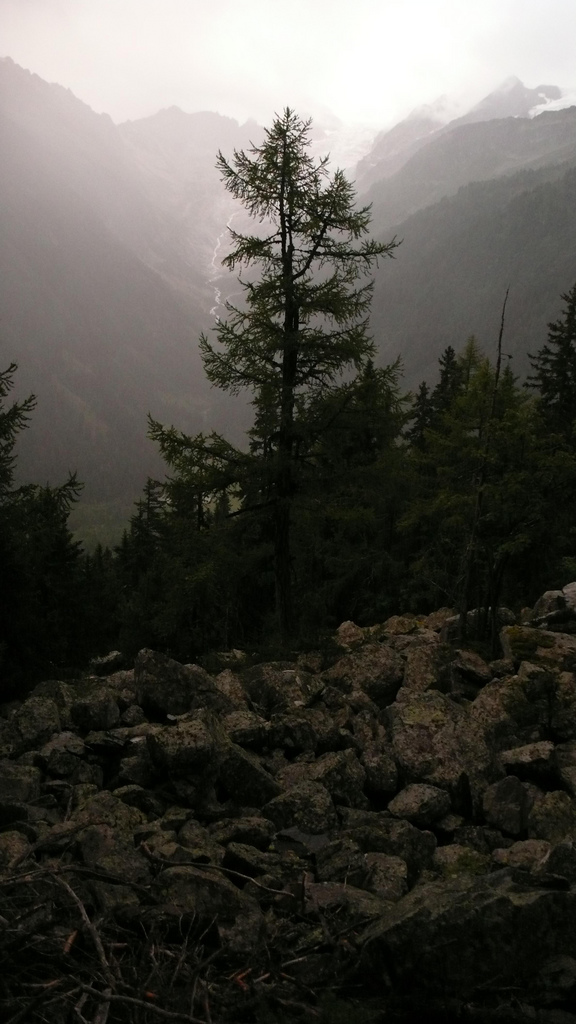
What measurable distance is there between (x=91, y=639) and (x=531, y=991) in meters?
12.5

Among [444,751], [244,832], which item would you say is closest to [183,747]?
[244,832]

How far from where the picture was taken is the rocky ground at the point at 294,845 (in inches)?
144

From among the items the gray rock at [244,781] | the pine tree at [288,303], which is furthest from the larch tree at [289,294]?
the gray rock at [244,781]

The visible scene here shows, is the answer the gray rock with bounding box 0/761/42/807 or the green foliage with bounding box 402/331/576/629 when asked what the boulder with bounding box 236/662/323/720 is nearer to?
the gray rock with bounding box 0/761/42/807

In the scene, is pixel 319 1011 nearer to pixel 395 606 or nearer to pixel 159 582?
pixel 395 606

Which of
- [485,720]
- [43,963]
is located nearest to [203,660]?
[485,720]

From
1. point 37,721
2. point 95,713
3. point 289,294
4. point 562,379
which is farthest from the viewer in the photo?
point 562,379

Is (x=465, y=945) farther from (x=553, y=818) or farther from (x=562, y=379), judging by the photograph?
(x=562, y=379)

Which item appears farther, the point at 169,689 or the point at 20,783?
the point at 169,689

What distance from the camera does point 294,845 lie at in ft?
18.6

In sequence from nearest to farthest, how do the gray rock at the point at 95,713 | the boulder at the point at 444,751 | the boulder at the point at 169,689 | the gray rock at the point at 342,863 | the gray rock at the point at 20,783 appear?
the gray rock at the point at 342,863, the gray rock at the point at 20,783, the boulder at the point at 444,751, the gray rock at the point at 95,713, the boulder at the point at 169,689

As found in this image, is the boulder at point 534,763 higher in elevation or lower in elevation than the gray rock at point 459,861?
higher

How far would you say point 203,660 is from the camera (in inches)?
536

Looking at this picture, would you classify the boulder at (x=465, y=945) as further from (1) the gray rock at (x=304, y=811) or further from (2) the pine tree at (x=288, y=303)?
(2) the pine tree at (x=288, y=303)
